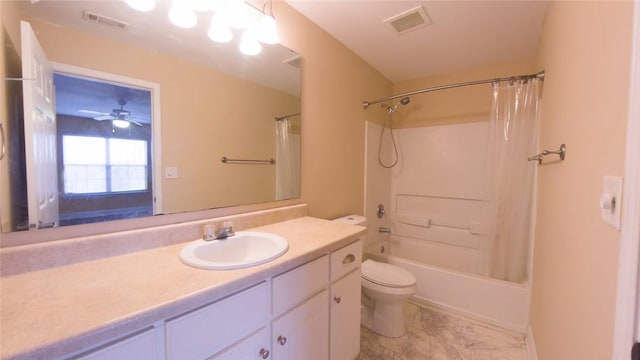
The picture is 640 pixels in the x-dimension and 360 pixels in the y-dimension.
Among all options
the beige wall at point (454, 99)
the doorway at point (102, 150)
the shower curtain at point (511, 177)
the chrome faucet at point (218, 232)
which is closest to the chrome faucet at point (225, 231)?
the chrome faucet at point (218, 232)

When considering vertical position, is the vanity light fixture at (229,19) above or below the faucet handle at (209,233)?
above

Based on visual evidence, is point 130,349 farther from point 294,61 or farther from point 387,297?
point 294,61

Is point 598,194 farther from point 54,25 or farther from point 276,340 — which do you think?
point 54,25

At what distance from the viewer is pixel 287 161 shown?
169cm

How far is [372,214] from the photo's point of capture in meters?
2.62

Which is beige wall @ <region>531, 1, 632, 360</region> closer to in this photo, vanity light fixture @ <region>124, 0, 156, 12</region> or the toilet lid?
the toilet lid

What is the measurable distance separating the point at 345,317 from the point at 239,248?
0.67 m

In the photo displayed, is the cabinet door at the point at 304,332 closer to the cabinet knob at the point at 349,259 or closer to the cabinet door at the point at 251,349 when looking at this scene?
the cabinet door at the point at 251,349

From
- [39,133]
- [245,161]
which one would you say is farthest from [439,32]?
[39,133]

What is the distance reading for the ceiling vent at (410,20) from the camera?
166 centimetres

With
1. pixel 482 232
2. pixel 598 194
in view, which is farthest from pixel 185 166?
pixel 482 232

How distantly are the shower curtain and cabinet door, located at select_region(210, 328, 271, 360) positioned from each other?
6.60 feet

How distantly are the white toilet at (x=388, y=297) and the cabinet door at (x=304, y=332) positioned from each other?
67 centimetres

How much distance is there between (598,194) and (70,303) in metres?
1.41
